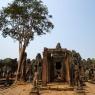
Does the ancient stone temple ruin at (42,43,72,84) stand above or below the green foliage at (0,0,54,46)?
below

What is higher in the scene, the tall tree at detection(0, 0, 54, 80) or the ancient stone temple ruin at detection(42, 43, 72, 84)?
the tall tree at detection(0, 0, 54, 80)

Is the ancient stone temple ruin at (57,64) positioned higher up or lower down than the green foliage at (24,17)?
lower down

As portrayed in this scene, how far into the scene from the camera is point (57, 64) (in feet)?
123

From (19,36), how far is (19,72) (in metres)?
6.22

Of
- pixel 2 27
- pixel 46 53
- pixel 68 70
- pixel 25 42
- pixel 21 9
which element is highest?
pixel 21 9

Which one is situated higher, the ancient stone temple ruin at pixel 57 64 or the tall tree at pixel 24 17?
the tall tree at pixel 24 17

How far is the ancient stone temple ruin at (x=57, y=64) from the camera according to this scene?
2923cm

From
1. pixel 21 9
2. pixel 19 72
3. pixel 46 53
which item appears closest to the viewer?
pixel 46 53

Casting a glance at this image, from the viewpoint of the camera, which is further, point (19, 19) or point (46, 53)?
point (19, 19)

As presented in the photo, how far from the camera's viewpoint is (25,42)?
3575 centimetres

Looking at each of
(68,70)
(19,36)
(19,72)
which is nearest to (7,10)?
(19,36)

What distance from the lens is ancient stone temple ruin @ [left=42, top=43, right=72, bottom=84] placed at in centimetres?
2923

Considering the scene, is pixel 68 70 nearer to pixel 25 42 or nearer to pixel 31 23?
pixel 25 42

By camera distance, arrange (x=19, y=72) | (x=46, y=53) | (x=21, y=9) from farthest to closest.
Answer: (x=21, y=9) < (x=19, y=72) < (x=46, y=53)
